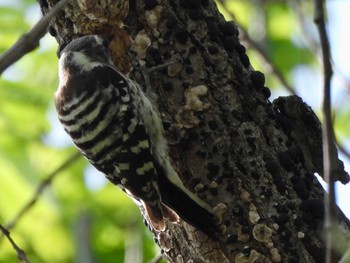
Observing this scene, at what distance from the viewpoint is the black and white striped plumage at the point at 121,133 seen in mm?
4238

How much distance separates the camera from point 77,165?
5656 mm

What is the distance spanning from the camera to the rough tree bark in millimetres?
3953

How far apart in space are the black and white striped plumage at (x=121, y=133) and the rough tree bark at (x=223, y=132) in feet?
0.25

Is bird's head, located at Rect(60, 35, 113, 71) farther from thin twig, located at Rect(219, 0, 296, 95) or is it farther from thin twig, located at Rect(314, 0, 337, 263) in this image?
thin twig, located at Rect(314, 0, 337, 263)

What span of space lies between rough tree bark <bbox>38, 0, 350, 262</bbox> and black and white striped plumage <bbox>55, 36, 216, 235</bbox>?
0.25 ft

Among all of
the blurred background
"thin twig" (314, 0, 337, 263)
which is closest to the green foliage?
the blurred background

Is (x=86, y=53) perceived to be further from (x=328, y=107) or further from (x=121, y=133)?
(x=328, y=107)

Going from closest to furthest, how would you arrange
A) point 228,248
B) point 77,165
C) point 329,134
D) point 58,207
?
point 329,134, point 228,248, point 58,207, point 77,165

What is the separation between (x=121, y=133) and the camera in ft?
14.3

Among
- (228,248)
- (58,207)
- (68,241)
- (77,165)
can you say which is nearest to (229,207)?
(228,248)

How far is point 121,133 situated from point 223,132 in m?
0.57

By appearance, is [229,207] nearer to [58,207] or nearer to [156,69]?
[156,69]

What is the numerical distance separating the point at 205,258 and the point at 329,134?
177cm

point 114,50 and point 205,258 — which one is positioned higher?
point 114,50
